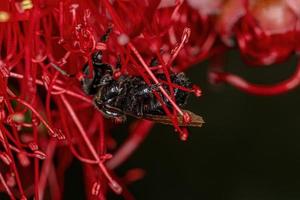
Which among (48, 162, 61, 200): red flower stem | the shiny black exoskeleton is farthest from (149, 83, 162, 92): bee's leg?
(48, 162, 61, 200): red flower stem

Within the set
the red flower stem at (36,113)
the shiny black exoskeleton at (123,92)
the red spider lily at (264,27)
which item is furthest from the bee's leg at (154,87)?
the red spider lily at (264,27)

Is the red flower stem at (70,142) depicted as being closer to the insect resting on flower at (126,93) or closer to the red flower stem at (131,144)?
the insect resting on flower at (126,93)

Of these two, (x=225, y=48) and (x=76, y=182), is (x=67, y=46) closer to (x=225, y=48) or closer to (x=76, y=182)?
(x=225, y=48)

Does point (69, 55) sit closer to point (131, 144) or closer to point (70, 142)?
point (70, 142)

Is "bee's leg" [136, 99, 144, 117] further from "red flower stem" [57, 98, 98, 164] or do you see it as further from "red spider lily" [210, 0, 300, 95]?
"red spider lily" [210, 0, 300, 95]

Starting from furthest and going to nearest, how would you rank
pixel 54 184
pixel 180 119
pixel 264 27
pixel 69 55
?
pixel 54 184 < pixel 264 27 < pixel 69 55 < pixel 180 119

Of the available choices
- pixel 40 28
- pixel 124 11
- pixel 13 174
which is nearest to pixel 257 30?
pixel 124 11

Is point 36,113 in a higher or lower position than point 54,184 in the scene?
higher

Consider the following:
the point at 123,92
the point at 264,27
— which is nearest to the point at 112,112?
the point at 123,92
